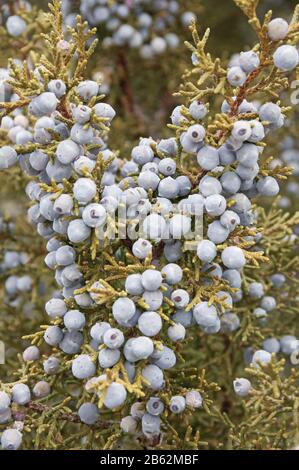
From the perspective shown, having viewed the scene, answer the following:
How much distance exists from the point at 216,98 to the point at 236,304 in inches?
35.7

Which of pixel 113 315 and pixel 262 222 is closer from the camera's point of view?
pixel 113 315

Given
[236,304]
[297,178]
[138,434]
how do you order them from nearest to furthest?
1. [138,434]
2. [236,304]
3. [297,178]

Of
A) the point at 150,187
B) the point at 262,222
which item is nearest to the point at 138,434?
the point at 150,187

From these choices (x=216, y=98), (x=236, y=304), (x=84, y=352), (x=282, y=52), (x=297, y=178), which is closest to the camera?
(x=282, y=52)

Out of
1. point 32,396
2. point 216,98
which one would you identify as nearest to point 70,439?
point 32,396

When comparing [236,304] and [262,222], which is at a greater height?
[262,222]

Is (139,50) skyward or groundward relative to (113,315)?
skyward

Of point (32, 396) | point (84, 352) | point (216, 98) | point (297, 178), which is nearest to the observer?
point (84, 352)

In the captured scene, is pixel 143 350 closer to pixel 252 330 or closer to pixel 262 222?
pixel 252 330

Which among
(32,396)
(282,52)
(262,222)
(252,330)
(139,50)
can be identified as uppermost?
(139,50)

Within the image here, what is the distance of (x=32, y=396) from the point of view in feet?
5.44

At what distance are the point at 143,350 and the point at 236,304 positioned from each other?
0.59 metres
